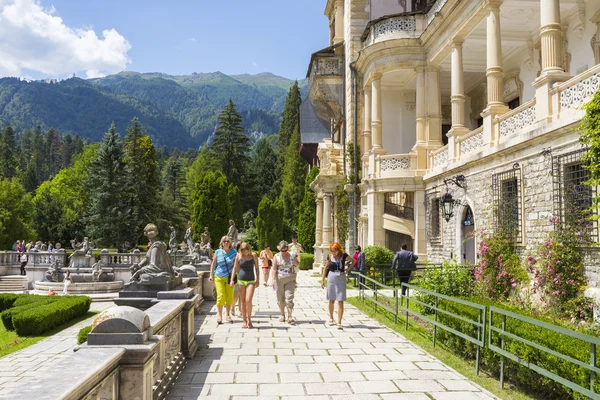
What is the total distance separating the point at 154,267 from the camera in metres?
8.01

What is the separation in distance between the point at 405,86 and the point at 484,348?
19267 millimetres

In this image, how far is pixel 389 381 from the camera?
252 inches

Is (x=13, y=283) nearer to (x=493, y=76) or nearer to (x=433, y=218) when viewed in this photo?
(x=433, y=218)

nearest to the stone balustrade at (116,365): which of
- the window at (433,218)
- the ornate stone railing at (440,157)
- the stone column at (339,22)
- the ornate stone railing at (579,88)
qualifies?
the ornate stone railing at (579,88)

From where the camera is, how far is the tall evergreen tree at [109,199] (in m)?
46.9

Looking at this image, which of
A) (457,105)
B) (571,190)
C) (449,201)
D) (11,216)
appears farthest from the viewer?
(11,216)

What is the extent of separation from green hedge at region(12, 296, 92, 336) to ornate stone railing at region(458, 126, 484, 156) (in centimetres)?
1279

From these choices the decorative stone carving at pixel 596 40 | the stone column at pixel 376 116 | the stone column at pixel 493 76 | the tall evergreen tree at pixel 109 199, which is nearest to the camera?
the stone column at pixel 493 76

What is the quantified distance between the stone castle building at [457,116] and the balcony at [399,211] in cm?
5

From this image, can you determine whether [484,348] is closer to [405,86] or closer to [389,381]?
[389,381]

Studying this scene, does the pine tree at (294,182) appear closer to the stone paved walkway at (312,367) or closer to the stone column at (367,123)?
the stone column at (367,123)

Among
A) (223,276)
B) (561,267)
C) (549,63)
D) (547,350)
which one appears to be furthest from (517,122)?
(547,350)

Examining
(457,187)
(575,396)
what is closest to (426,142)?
(457,187)

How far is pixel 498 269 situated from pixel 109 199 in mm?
41893
